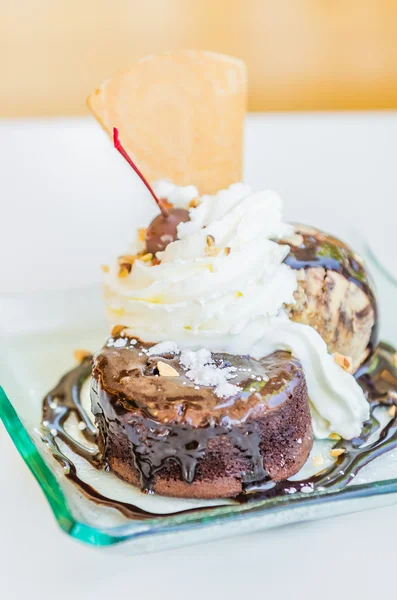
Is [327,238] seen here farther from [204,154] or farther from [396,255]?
[396,255]

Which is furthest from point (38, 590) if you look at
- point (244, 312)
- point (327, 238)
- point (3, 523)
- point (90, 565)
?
point (327, 238)

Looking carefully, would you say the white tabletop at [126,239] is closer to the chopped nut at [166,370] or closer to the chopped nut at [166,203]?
the chopped nut at [166,370]

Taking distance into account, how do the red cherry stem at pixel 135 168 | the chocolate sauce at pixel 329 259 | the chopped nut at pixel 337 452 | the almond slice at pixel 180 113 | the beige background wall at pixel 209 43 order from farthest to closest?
the beige background wall at pixel 209 43 → the almond slice at pixel 180 113 → the chocolate sauce at pixel 329 259 → the red cherry stem at pixel 135 168 → the chopped nut at pixel 337 452

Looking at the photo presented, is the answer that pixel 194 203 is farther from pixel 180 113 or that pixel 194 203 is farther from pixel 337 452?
pixel 337 452

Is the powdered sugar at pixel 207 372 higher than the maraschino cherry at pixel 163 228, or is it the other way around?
the maraschino cherry at pixel 163 228

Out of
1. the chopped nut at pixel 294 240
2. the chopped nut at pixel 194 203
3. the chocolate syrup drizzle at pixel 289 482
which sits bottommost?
the chocolate syrup drizzle at pixel 289 482

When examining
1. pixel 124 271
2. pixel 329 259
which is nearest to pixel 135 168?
pixel 124 271

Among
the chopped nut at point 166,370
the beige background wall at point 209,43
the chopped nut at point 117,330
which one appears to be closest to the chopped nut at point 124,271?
the chopped nut at point 117,330

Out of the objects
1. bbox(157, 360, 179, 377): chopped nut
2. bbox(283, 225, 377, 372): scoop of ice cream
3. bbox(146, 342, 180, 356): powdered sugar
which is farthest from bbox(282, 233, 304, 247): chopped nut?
bbox(157, 360, 179, 377): chopped nut
